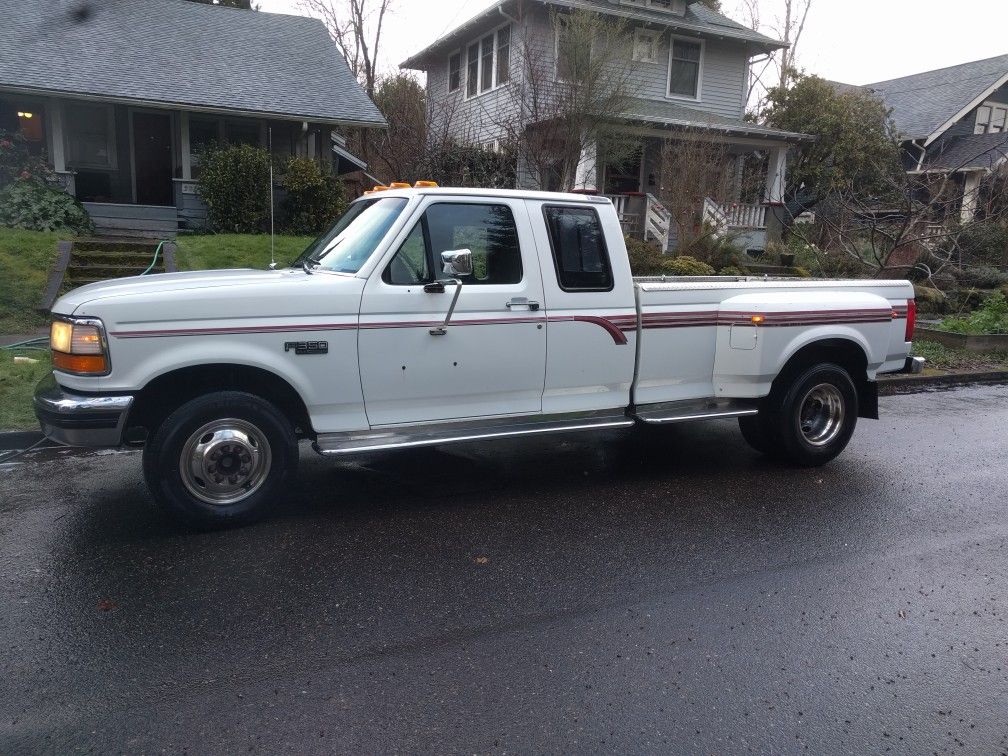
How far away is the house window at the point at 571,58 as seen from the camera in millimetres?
18109

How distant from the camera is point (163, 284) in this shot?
194 inches

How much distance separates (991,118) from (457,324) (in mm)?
→ 36169

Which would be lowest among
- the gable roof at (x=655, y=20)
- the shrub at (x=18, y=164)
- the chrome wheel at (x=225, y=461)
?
the chrome wheel at (x=225, y=461)

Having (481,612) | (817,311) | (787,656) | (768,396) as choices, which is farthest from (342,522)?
(817,311)

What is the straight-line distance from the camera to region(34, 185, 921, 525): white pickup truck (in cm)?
478

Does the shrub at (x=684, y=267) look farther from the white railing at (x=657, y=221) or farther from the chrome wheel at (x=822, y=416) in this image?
the chrome wheel at (x=822, y=416)

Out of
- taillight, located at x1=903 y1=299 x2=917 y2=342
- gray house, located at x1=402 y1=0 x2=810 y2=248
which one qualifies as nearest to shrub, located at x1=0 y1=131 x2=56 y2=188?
gray house, located at x1=402 y1=0 x2=810 y2=248

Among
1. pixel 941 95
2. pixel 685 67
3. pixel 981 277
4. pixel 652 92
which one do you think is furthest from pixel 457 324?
pixel 941 95

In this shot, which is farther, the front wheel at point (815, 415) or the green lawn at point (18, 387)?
the green lawn at point (18, 387)

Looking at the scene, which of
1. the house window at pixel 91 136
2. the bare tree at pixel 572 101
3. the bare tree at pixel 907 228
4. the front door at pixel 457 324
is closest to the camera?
the front door at pixel 457 324

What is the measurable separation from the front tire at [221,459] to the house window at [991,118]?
3633 cm

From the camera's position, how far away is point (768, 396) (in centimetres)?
675

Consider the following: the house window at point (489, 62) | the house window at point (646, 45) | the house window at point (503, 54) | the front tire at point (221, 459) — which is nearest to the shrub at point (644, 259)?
the house window at point (489, 62)

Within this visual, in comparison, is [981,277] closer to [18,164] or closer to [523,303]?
[523,303]
